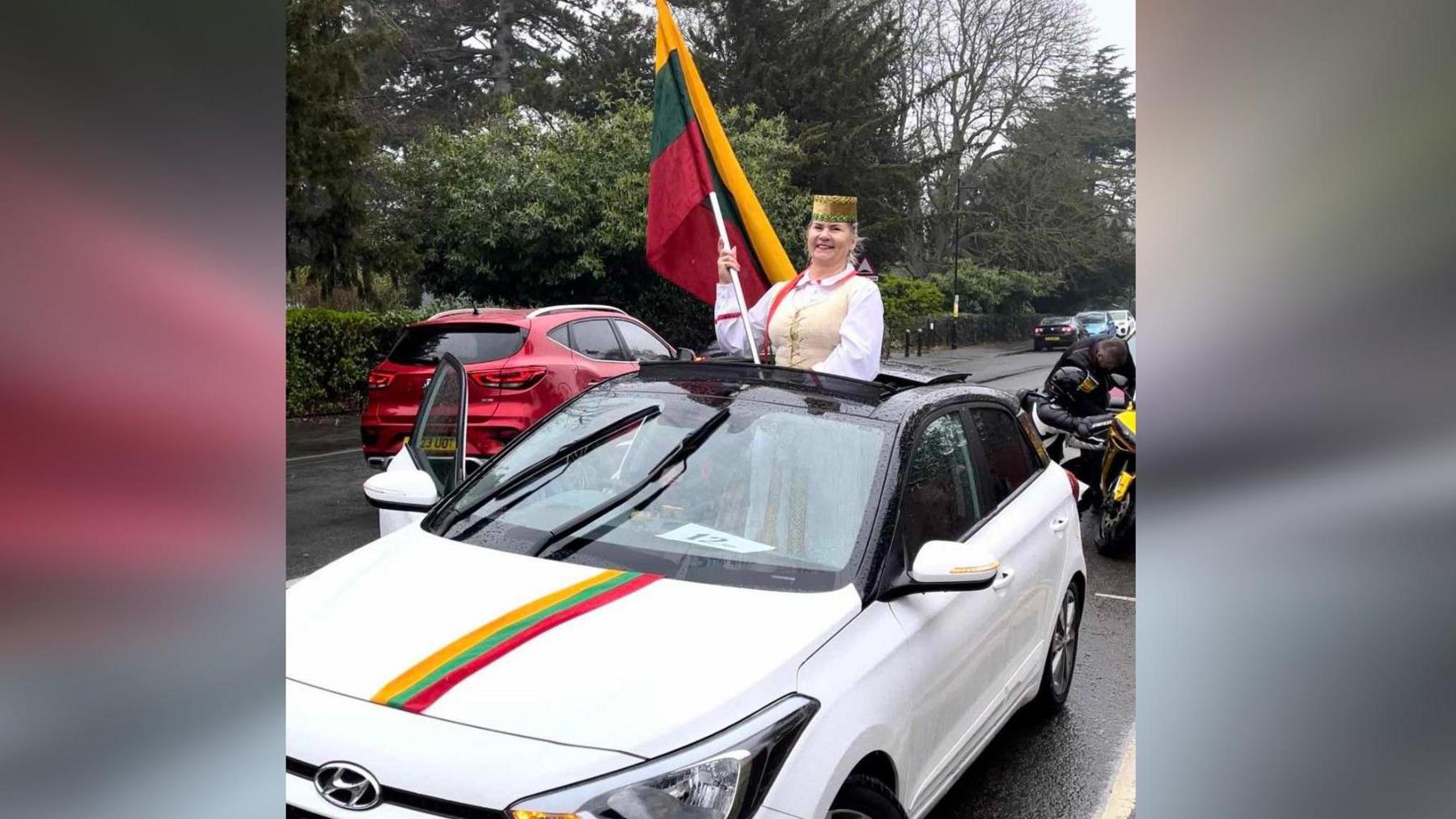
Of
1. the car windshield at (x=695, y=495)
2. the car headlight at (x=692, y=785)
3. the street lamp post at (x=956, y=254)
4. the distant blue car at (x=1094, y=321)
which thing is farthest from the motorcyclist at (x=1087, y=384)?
the street lamp post at (x=956, y=254)

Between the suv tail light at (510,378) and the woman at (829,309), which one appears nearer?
the woman at (829,309)

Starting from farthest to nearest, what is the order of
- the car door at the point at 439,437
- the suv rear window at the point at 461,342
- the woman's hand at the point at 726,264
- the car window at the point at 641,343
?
the car window at the point at 641,343
the suv rear window at the point at 461,342
the woman's hand at the point at 726,264
the car door at the point at 439,437

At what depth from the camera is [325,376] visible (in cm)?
1509

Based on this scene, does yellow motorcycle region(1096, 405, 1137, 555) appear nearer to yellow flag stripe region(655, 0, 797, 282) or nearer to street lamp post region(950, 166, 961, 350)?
yellow flag stripe region(655, 0, 797, 282)

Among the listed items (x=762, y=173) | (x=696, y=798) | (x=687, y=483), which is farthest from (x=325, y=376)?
(x=696, y=798)

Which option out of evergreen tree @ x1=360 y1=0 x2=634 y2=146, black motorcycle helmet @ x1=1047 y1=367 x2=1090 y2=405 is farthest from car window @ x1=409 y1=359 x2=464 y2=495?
evergreen tree @ x1=360 y1=0 x2=634 y2=146

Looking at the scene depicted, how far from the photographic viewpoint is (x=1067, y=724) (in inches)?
170

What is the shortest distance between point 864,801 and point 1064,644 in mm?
2202

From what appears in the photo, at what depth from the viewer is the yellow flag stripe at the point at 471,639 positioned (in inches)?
87.8

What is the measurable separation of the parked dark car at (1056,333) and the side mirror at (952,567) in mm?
35472

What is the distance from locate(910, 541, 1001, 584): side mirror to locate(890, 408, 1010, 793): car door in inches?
4.9

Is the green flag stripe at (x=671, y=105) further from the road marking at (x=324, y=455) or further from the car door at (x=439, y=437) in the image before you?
the road marking at (x=324, y=455)

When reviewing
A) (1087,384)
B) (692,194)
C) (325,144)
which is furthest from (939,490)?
(325,144)
